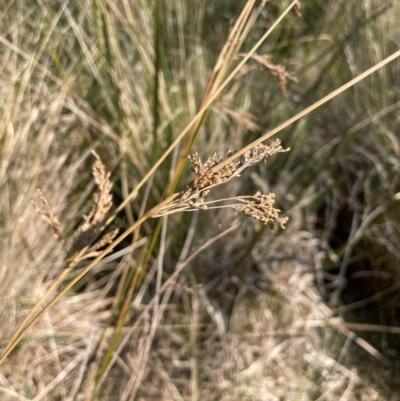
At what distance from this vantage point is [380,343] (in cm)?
96

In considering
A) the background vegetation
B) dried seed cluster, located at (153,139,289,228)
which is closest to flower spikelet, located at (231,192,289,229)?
dried seed cluster, located at (153,139,289,228)

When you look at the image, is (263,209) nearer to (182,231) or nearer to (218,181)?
→ (218,181)

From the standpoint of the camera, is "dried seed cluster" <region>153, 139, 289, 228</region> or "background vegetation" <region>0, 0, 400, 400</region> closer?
"dried seed cluster" <region>153, 139, 289, 228</region>

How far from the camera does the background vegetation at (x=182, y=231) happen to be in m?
0.83

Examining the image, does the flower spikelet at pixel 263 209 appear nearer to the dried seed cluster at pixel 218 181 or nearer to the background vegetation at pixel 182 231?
the dried seed cluster at pixel 218 181

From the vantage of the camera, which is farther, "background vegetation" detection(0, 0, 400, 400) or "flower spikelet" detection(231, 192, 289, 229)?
"background vegetation" detection(0, 0, 400, 400)

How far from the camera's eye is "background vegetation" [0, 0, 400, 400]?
830mm

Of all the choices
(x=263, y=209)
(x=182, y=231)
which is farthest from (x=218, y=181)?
(x=182, y=231)

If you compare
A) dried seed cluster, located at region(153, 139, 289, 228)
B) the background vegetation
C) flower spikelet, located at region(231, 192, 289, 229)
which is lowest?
the background vegetation

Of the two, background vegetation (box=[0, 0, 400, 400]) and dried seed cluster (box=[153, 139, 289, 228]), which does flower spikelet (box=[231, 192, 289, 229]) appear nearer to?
dried seed cluster (box=[153, 139, 289, 228])

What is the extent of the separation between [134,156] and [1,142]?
9.8 inches

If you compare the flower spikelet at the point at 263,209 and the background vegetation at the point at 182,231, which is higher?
the flower spikelet at the point at 263,209

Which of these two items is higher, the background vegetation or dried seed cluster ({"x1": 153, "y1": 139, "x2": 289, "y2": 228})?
dried seed cluster ({"x1": 153, "y1": 139, "x2": 289, "y2": 228})

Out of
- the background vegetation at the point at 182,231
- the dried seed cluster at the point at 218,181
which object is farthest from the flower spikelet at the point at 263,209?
the background vegetation at the point at 182,231
